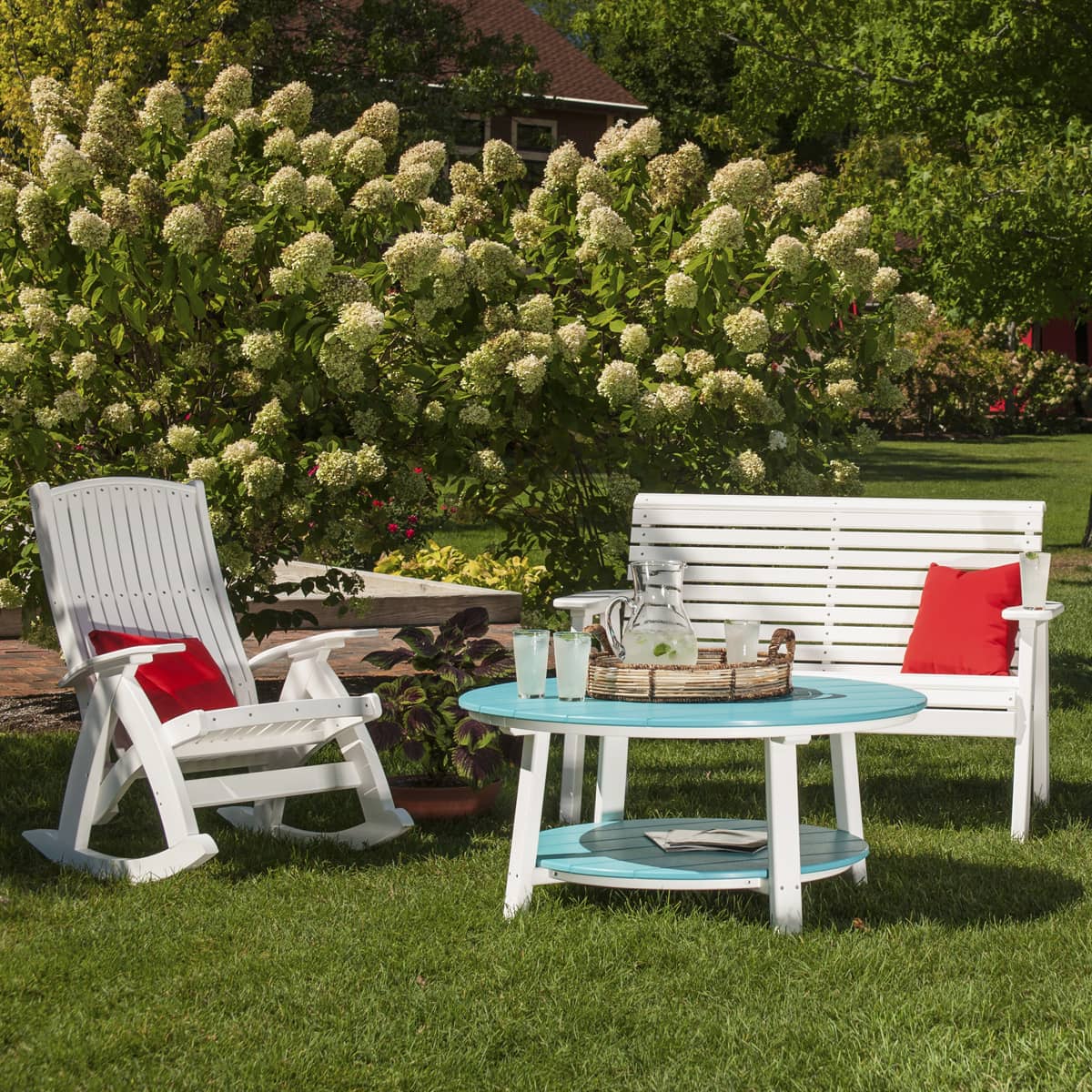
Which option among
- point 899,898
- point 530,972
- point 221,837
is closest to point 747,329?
point 899,898

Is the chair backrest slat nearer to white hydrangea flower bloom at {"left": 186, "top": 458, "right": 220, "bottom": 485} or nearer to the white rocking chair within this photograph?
the white rocking chair

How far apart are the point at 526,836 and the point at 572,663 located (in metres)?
0.48

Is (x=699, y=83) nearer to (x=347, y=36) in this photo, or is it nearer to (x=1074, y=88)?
(x=347, y=36)

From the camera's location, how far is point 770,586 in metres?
5.98

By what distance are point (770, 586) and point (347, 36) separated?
49.9ft

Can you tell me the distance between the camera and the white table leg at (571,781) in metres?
5.45

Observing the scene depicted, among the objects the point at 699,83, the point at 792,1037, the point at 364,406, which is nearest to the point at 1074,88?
the point at 364,406

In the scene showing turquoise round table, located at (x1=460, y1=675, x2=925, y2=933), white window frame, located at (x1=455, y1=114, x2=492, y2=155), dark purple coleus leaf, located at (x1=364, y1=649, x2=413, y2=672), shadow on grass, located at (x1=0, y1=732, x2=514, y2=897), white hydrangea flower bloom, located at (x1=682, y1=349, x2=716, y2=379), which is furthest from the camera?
white window frame, located at (x1=455, y1=114, x2=492, y2=155)

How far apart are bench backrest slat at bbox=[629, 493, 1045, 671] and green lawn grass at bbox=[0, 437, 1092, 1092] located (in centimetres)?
69

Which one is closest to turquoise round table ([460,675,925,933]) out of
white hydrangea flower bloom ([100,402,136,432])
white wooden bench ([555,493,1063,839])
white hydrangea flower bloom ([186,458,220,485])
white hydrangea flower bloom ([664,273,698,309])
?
white wooden bench ([555,493,1063,839])

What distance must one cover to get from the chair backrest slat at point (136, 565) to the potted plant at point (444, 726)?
54 centimetres

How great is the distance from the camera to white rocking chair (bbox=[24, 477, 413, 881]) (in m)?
4.67

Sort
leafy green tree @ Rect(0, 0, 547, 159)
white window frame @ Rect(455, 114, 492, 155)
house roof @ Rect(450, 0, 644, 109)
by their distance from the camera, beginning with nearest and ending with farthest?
1. leafy green tree @ Rect(0, 0, 547, 159)
2. white window frame @ Rect(455, 114, 492, 155)
3. house roof @ Rect(450, 0, 644, 109)

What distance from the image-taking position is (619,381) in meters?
6.64
